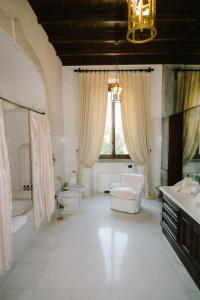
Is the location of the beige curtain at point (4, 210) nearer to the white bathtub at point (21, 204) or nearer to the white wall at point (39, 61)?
the white bathtub at point (21, 204)

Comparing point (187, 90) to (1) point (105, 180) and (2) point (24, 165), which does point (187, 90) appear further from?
(2) point (24, 165)

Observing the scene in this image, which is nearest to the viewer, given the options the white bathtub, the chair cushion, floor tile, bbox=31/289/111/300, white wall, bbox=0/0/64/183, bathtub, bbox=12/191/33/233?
floor tile, bbox=31/289/111/300

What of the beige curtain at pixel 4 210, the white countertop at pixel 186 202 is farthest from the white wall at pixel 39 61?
the white countertop at pixel 186 202

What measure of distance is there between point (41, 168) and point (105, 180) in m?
2.47

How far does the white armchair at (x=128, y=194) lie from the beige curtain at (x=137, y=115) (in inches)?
35.2

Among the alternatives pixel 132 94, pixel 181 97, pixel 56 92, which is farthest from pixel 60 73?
pixel 181 97

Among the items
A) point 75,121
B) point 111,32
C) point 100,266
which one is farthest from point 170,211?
point 75,121

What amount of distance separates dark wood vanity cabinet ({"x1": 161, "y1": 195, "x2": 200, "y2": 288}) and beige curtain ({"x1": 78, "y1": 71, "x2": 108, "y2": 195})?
254 cm

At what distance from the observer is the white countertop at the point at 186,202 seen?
201 centimetres

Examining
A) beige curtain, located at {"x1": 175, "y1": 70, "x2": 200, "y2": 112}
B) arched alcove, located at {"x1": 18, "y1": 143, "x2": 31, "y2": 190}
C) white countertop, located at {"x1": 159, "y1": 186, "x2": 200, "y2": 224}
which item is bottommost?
white countertop, located at {"x1": 159, "y1": 186, "x2": 200, "y2": 224}

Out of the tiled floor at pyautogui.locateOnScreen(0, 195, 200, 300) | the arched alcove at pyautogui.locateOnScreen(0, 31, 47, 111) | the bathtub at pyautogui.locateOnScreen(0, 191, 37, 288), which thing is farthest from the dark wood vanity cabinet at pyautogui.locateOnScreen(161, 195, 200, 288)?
the arched alcove at pyautogui.locateOnScreen(0, 31, 47, 111)

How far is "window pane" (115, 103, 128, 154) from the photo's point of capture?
5.12 meters

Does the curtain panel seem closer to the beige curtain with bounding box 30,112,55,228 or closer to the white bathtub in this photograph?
the beige curtain with bounding box 30,112,55,228

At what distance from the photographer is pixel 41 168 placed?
2.98m
